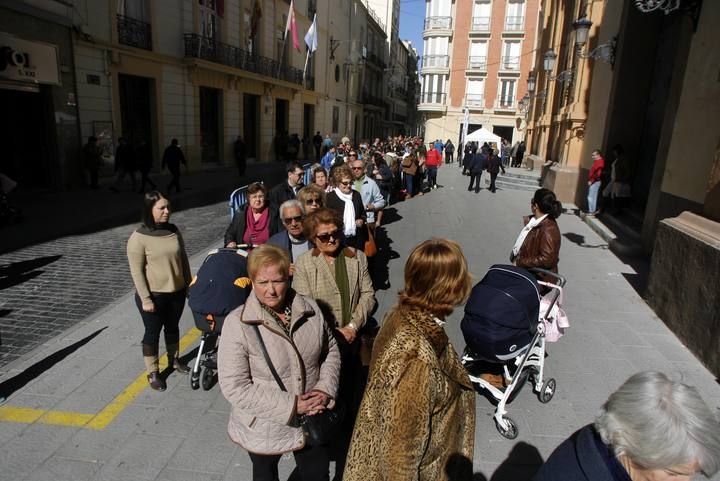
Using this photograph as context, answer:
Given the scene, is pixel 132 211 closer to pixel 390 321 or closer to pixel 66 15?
pixel 66 15

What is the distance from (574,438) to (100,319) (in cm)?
535

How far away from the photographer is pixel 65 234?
9320 mm

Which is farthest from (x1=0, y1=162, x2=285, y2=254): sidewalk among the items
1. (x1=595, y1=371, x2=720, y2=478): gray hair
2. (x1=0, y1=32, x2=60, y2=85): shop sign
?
(x1=595, y1=371, x2=720, y2=478): gray hair

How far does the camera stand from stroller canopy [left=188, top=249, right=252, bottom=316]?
144 inches

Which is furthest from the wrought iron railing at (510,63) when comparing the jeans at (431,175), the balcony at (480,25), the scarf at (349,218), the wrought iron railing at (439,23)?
the scarf at (349,218)

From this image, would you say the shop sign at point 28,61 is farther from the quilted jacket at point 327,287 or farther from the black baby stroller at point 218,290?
the quilted jacket at point 327,287

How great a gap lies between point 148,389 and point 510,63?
45.6 metres

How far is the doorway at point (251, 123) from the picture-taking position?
2548cm

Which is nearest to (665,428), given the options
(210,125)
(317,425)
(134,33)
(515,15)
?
(317,425)

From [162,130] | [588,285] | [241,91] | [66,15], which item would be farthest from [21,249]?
[241,91]

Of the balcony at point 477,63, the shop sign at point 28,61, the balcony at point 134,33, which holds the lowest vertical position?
the shop sign at point 28,61

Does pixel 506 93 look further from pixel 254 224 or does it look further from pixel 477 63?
pixel 254 224

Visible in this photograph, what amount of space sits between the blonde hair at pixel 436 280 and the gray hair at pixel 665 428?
2.48ft

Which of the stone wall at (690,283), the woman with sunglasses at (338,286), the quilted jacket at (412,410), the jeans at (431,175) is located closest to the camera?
the quilted jacket at (412,410)
